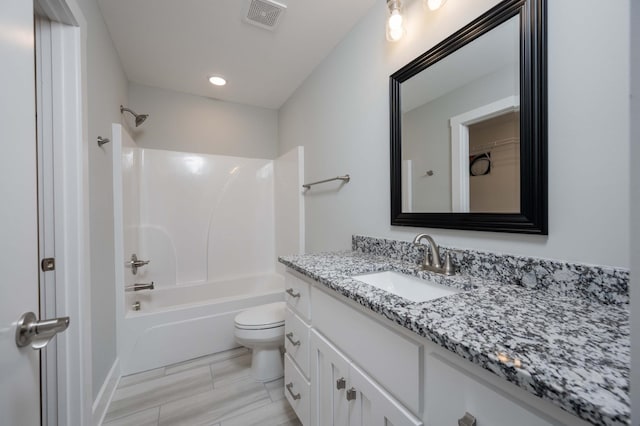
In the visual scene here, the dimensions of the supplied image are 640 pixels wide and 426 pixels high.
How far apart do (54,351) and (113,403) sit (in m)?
0.85

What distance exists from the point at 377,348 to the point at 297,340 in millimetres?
657

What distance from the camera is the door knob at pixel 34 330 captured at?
0.55 m

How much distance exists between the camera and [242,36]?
5.76 feet

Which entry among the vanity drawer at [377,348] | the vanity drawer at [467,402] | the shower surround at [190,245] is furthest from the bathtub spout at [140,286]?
the vanity drawer at [467,402]

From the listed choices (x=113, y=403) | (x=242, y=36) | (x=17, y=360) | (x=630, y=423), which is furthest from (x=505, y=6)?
(x=113, y=403)

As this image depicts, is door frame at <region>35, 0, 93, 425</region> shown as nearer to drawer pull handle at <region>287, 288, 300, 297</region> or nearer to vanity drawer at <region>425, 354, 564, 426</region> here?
drawer pull handle at <region>287, 288, 300, 297</region>

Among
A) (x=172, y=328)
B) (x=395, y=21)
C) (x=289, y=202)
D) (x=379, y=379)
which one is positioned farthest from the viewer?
(x=289, y=202)

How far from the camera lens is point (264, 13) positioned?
1545 mm

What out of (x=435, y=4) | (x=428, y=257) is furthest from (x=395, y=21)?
(x=428, y=257)

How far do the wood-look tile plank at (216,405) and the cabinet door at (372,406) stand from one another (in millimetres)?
983

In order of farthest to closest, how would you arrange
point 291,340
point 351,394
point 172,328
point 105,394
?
1. point 172,328
2. point 105,394
3. point 291,340
4. point 351,394

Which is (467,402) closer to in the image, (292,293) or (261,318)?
(292,293)

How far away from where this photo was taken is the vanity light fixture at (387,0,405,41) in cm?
125

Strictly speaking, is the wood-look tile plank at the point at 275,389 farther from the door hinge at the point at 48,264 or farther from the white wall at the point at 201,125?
the white wall at the point at 201,125
